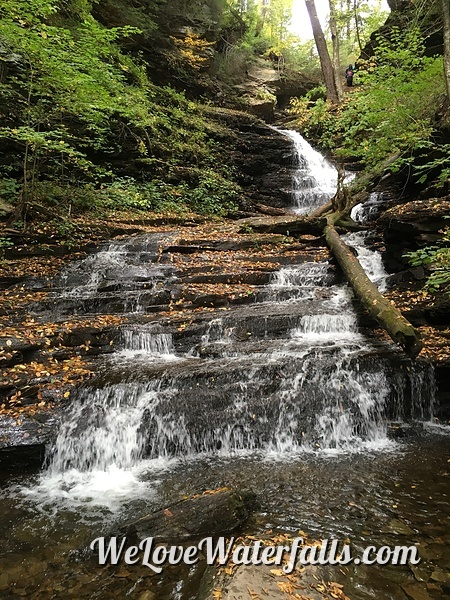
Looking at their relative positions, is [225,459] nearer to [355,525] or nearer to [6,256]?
[355,525]

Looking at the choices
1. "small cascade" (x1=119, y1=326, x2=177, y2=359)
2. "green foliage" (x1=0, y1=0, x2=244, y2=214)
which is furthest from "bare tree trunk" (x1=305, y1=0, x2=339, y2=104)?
"small cascade" (x1=119, y1=326, x2=177, y2=359)

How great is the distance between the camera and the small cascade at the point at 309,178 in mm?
16656

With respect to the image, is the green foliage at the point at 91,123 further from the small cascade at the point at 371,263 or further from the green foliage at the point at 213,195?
the small cascade at the point at 371,263

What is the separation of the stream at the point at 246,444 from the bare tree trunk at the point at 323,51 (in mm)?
15356

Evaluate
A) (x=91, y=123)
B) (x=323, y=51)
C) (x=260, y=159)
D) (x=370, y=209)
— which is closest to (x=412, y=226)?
(x=370, y=209)

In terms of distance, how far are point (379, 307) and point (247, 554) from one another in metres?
4.47

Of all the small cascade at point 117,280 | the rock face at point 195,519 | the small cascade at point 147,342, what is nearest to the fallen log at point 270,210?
the small cascade at point 117,280

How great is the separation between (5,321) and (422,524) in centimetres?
715

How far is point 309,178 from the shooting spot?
17734mm

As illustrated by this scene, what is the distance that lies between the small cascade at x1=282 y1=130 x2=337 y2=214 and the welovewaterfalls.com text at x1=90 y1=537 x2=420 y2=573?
14.5 meters

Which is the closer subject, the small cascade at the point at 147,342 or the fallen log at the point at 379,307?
the fallen log at the point at 379,307

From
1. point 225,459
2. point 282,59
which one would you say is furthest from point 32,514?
point 282,59

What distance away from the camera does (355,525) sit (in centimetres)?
347

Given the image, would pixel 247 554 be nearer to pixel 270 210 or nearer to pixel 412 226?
pixel 412 226
